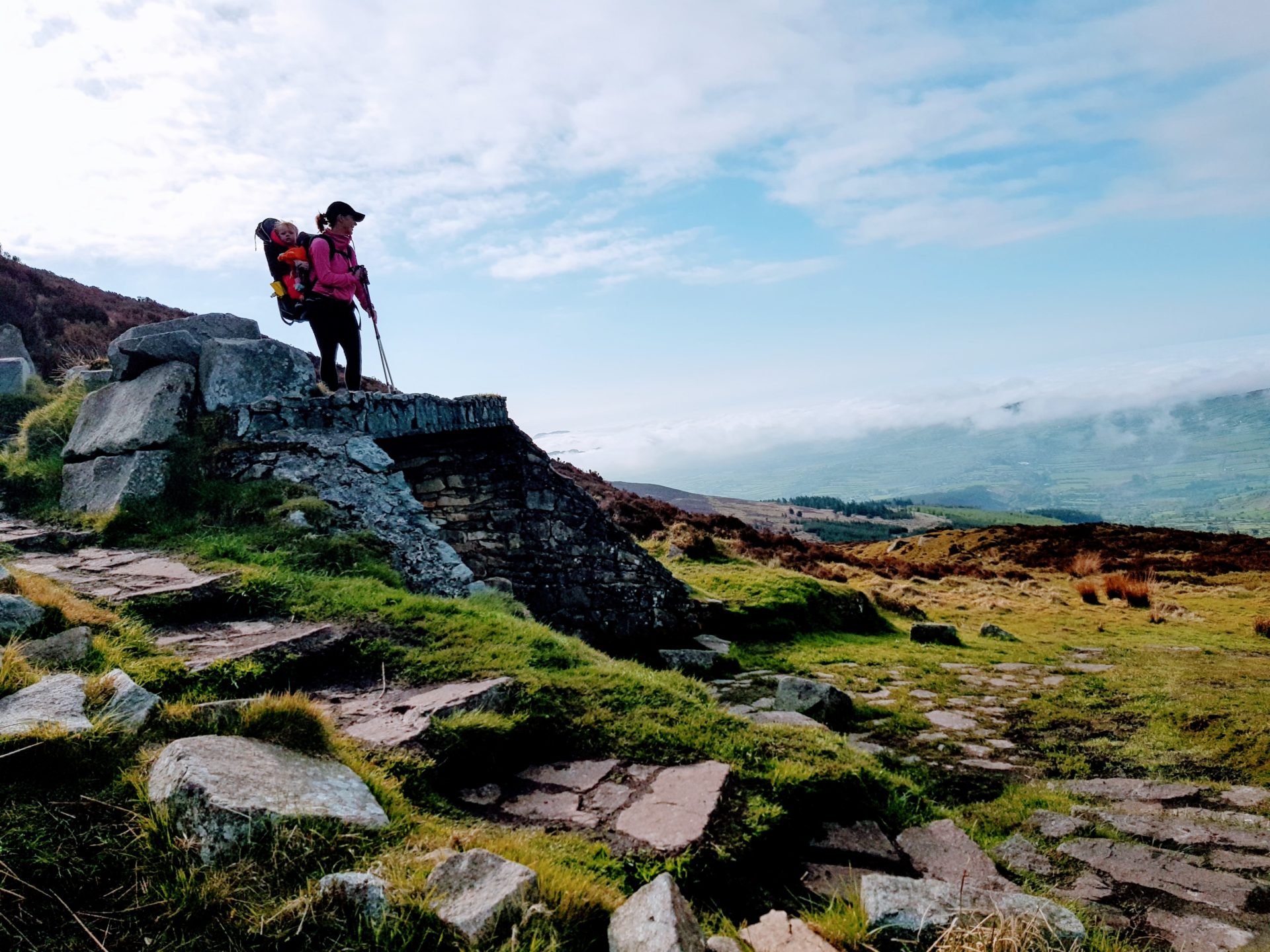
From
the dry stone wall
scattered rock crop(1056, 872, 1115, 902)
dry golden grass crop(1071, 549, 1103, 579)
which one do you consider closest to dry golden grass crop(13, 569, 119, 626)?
the dry stone wall

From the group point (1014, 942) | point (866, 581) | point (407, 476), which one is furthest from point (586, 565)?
point (866, 581)

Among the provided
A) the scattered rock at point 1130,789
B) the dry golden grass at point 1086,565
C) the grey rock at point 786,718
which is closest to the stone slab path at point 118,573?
the grey rock at point 786,718

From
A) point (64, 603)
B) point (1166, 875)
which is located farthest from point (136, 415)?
point (1166, 875)

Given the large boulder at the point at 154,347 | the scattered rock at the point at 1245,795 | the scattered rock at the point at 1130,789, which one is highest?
the large boulder at the point at 154,347

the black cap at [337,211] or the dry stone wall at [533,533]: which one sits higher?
the black cap at [337,211]

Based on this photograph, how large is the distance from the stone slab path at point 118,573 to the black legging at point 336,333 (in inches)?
170

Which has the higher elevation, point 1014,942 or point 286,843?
point 286,843

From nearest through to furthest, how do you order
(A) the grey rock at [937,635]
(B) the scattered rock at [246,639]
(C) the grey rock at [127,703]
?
(C) the grey rock at [127,703], (B) the scattered rock at [246,639], (A) the grey rock at [937,635]

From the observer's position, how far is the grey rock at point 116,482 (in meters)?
9.27

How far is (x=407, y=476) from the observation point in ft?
36.4

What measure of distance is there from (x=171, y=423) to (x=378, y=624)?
19.5 feet

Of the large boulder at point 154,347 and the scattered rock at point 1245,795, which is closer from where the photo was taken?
the scattered rock at point 1245,795

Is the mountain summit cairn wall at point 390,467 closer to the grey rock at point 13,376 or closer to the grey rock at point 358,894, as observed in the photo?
the grey rock at point 13,376

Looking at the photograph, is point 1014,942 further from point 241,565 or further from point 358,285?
point 358,285
